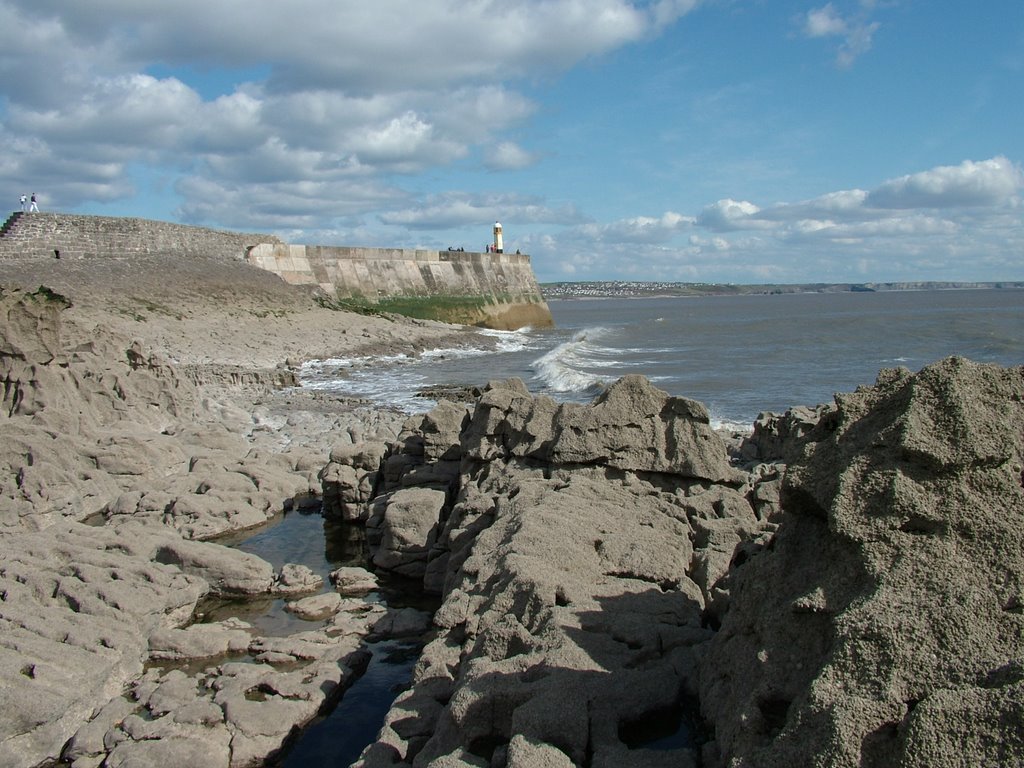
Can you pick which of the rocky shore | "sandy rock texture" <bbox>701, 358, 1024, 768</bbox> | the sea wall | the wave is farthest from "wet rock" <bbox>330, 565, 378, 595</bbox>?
the sea wall

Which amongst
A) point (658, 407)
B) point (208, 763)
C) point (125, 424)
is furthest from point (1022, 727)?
point (125, 424)

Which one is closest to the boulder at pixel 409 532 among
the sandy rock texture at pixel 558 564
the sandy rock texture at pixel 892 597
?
the sandy rock texture at pixel 558 564

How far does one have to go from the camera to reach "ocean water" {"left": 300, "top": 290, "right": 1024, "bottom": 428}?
85.0 ft

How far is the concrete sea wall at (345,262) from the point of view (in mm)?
35281

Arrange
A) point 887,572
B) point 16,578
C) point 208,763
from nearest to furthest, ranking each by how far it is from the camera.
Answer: point 887,572, point 208,763, point 16,578

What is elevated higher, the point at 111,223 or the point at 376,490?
the point at 111,223

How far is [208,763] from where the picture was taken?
5.71 metres

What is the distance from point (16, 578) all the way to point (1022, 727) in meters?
7.70

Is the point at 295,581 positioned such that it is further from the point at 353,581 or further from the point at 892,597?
the point at 892,597

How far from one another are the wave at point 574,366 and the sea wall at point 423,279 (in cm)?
819

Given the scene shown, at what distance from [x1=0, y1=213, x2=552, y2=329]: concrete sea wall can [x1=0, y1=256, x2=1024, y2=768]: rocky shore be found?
951 inches

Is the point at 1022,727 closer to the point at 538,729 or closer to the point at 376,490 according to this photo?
the point at 538,729

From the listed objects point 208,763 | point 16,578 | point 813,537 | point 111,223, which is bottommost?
point 208,763

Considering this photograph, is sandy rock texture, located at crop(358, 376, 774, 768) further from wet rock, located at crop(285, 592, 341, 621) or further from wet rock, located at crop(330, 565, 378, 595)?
wet rock, located at crop(285, 592, 341, 621)
